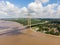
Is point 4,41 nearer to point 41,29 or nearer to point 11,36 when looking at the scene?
point 11,36

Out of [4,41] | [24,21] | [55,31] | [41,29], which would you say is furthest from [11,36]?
[55,31]

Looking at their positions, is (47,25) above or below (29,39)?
above

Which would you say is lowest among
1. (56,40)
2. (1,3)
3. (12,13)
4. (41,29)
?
(56,40)

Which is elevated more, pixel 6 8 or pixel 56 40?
pixel 6 8

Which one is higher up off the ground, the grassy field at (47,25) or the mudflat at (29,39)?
the grassy field at (47,25)

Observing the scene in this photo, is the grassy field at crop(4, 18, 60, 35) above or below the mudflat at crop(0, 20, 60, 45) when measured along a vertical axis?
above

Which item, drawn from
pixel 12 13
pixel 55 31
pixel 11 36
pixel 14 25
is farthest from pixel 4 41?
pixel 55 31
